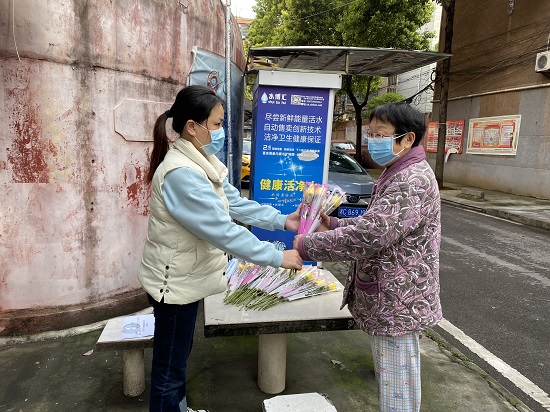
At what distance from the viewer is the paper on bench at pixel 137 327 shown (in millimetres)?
2506

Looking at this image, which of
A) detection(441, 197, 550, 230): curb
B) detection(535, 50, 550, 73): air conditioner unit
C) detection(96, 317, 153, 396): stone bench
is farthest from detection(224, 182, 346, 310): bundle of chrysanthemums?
detection(535, 50, 550, 73): air conditioner unit

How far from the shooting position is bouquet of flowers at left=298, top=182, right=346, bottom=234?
7.75 ft

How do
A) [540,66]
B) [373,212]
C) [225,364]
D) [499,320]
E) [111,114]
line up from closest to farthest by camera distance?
[373,212] → [225,364] → [111,114] → [499,320] → [540,66]

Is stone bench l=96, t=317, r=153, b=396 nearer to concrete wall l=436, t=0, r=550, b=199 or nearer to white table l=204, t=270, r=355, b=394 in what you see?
white table l=204, t=270, r=355, b=394

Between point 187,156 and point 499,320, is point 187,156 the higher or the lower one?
the higher one

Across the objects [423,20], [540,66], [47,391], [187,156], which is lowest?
[47,391]

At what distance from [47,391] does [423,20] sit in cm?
1646

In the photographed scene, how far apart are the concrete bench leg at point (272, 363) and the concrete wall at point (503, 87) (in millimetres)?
11265

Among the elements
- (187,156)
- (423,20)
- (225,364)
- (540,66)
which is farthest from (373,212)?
(423,20)

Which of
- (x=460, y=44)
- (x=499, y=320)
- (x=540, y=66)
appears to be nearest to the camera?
(x=499, y=320)

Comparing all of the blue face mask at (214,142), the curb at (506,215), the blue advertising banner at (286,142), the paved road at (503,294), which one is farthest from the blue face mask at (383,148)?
the curb at (506,215)

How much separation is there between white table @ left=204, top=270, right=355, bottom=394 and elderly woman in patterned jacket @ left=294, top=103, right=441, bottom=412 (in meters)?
0.45

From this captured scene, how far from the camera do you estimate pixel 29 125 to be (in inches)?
118

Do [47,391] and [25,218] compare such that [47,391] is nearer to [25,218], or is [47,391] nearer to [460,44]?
[25,218]
